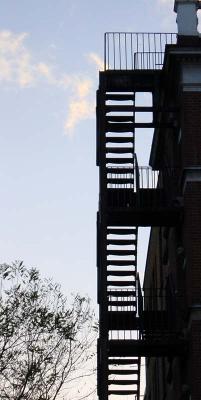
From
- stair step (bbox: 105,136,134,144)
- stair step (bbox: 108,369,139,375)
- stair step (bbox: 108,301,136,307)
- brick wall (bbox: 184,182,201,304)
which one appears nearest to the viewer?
brick wall (bbox: 184,182,201,304)

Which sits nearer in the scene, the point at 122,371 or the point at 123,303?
the point at 123,303

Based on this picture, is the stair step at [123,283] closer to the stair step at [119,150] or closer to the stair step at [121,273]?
the stair step at [121,273]

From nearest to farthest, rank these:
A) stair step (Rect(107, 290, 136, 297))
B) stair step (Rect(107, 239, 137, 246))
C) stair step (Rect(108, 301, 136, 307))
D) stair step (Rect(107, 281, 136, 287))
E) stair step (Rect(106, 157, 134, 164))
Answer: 1. stair step (Rect(108, 301, 136, 307))
2. stair step (Rect(107, 290, 136, 297))
3. stair step (Rect(107, 281, 136, 287))
4. stair step (Rect(107, 239, 137, 246))
5. stair step (Rect(106, 157, 134, 164))

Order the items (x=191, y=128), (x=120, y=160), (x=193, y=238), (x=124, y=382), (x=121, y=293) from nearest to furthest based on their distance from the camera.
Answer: (x=193, y=238) → (x=121, y=293) → (x=191, y=128) → (x=124, y=382) → (x=120, y=160)

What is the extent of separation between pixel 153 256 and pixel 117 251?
40.0 ft

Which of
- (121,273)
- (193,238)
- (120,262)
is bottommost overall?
(121,273)

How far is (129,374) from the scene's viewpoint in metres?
24.8

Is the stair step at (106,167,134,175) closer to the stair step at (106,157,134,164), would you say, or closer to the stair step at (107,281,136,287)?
→ the stair step at (106,157,134,164)

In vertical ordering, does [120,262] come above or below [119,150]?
below

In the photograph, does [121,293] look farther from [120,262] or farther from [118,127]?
[118,127]

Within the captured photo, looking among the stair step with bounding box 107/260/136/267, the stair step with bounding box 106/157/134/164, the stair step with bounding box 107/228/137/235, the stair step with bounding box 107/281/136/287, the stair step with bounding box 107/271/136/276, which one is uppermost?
the stair step with bounding box 106/157/134/164

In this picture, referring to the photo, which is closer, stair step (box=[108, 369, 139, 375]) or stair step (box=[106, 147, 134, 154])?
stair step (box=[108, 369, 139, 375])

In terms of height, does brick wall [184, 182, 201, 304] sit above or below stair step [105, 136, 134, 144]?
below

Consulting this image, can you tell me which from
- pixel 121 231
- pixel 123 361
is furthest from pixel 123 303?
pixel 121 231
